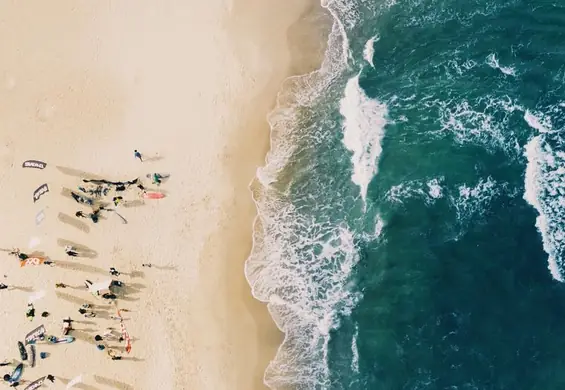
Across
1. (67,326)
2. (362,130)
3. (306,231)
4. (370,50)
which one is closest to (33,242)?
(67,326)

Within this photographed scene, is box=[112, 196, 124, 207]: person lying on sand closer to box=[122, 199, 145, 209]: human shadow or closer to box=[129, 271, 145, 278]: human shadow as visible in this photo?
box=[122, 199, 145, 209]: human shadow

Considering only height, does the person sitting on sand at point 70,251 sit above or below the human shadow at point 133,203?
below

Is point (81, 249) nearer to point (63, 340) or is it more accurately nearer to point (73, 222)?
point (73, 222)

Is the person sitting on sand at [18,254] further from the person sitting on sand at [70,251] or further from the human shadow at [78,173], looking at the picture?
the human shadow at [78,173]

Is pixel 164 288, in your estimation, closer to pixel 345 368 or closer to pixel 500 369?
pixel 345 368

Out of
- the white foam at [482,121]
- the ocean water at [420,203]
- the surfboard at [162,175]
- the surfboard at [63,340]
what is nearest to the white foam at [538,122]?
the ocean water at [420,203]

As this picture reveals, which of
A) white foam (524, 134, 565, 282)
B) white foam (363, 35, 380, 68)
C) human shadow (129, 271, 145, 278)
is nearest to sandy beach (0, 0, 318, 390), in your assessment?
human shadow (129, 271, 145, 278)

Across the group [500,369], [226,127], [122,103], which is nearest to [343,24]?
[226,127]
